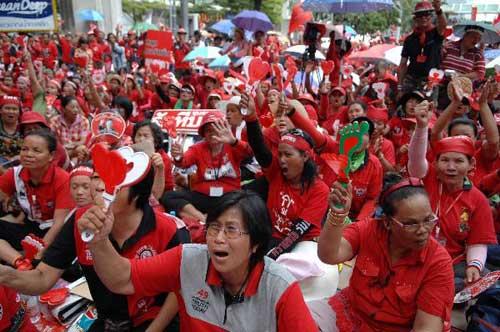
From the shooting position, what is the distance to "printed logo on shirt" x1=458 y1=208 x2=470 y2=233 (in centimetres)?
295

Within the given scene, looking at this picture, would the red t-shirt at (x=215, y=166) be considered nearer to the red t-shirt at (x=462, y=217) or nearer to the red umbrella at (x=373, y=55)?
the red t-shirt at (x=462, y=217)

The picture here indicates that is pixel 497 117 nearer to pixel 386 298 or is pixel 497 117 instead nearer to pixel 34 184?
pixel 386 298

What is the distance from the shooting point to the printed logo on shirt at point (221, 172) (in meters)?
4.30

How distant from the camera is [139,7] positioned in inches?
1730

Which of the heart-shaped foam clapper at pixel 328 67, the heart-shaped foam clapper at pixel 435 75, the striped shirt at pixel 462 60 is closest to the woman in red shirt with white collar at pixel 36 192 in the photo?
the heart-shaped foam clapper at pixel 435 75

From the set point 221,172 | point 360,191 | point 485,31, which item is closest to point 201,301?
point 360,191

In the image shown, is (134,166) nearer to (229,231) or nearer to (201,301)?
(229,231)

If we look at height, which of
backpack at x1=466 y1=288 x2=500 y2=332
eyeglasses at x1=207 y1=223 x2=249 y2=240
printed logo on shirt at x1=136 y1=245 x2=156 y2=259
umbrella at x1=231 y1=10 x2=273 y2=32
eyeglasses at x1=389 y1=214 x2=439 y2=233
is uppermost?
umbrella at x1=231 y1=10 x2=273 y2=32

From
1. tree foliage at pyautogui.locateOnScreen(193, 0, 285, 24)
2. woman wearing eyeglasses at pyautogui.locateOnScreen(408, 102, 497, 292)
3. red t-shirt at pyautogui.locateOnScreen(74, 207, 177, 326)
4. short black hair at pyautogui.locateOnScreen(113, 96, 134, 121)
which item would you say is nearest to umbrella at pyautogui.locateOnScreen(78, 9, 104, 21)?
tree foliage at pyautogui.locateOnScreen(193, 0, 285, 24)

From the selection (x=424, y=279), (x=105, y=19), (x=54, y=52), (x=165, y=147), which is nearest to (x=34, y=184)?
(x=165, y=147)

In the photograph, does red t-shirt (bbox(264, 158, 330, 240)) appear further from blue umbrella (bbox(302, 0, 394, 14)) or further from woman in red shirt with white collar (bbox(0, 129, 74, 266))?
blue umbrella (bbox(302, 0, 394, 14))

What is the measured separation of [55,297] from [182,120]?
3.11 m

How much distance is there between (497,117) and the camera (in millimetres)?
4402

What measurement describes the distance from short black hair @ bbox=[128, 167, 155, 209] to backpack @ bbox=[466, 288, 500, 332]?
1931 mm
